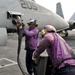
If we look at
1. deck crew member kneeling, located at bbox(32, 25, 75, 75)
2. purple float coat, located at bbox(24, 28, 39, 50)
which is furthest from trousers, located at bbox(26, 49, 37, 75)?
deck crew member kneeling, located at bbox(32, 25, 75, 75)

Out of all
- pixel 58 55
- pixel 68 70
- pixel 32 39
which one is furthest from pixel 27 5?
pixel 68 70

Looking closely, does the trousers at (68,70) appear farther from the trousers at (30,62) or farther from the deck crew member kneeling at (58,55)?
the trousers at (30,62)

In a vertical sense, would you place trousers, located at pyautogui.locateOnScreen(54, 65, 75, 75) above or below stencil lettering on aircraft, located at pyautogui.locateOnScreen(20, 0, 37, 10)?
below

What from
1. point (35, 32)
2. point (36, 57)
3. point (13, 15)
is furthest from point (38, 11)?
point (36, 57)

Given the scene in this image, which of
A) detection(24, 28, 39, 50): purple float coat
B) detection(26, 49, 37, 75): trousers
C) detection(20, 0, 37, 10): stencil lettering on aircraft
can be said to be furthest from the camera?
detection(20, 0, 37, 10): stencil lettering on aircraft

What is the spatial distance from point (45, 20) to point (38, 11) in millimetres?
485

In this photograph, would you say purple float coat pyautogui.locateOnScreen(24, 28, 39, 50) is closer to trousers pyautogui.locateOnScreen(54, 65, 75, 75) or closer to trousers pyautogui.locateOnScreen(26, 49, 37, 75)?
trousers pyautogui.locateOnScreen(26, 49, 37, 75)

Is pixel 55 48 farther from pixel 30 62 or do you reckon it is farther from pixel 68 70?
pixel 30 62

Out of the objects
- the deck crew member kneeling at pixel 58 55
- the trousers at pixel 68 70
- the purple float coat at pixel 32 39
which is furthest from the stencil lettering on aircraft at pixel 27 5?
the trousers at pixel 68 70

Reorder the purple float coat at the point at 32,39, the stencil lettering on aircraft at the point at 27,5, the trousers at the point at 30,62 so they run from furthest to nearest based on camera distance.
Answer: the stencil lettering on aircraft at the point at 27,5
the trousers at the point at 30,62
the purple float coat at the point at 32,39

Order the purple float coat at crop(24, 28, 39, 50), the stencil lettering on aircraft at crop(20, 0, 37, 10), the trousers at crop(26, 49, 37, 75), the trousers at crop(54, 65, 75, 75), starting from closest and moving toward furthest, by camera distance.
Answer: the trousers at crop(54, 65, 75, 75), the purple float coat at crop(24, 28, 39, 50), the trousers at crop(26, 49, 37, 75), the stencil lettering on aircraft at crop(20, 0, 37, 10)

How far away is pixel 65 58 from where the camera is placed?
11.8 ft

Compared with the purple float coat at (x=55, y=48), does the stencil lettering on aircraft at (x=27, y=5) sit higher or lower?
higher

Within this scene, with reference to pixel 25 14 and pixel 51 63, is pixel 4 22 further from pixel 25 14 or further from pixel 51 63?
pixel 51 63
